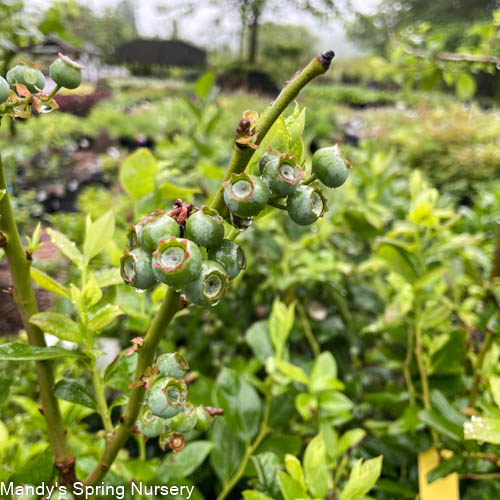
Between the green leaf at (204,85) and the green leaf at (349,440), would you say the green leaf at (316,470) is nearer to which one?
the green leaf at (349,440)

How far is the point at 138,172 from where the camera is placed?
484 mm

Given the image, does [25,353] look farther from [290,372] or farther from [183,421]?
[290,372]

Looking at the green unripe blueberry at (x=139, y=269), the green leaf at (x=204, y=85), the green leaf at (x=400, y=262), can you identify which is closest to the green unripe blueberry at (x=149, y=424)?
the green unripe blueberry at (x=139, y=269)

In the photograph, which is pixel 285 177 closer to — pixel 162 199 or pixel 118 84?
pixel 162 199

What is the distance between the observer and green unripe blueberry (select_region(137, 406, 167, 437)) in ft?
0.99

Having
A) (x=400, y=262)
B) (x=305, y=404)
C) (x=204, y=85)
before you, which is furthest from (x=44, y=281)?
(x=204, y=85)

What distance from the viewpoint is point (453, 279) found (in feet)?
2.36

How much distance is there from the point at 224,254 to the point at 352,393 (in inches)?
22.4

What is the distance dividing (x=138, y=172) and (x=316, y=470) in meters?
0.37

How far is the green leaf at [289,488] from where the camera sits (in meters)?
0.37

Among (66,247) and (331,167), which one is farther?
(66,247)

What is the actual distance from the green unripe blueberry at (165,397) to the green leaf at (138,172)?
0.27 meters

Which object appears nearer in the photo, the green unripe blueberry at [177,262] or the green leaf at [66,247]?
the green unripe blueberry at [177,262]

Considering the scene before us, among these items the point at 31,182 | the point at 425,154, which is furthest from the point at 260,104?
the point at 31,182
